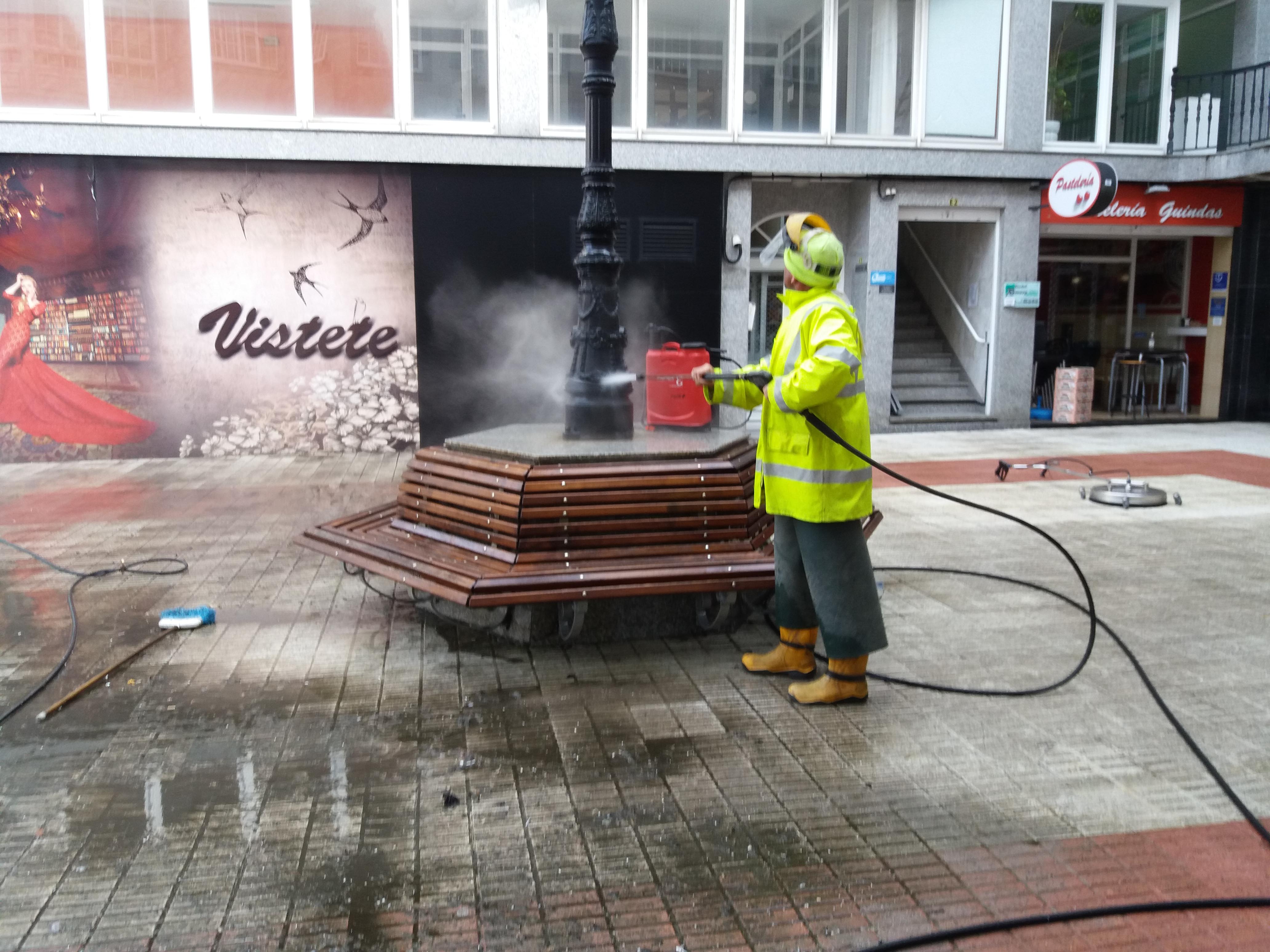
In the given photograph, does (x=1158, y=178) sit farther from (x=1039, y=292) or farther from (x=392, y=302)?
(x=392, y=302)

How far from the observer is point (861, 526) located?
4348mm

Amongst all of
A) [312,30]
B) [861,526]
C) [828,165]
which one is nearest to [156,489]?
[312,30]

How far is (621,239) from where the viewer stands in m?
13.7

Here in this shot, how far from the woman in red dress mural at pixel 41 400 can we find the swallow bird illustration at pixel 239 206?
2.35 metres

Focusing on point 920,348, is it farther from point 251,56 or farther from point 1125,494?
point 251,56

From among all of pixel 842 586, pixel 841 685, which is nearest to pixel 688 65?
pixel 842 586

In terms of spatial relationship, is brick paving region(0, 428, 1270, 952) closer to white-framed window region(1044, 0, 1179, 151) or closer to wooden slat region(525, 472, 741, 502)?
wooden slat region(525, 472, 741, 502)

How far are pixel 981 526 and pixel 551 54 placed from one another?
8940mm

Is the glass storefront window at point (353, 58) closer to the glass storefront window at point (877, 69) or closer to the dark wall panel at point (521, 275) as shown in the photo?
the dark wall panel at point (521, 275)

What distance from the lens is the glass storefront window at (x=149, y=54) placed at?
41.0 feet

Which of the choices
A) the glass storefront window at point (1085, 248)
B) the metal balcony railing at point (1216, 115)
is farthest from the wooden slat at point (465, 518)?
the metal balcony railing at point (1216, 115)

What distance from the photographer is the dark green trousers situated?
13.9 feet

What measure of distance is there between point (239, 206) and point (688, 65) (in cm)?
623

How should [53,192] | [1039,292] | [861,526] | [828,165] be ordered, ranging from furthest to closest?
1. [1039,292]
2. [828,165]
3. [53,192]
4. [861,526]
